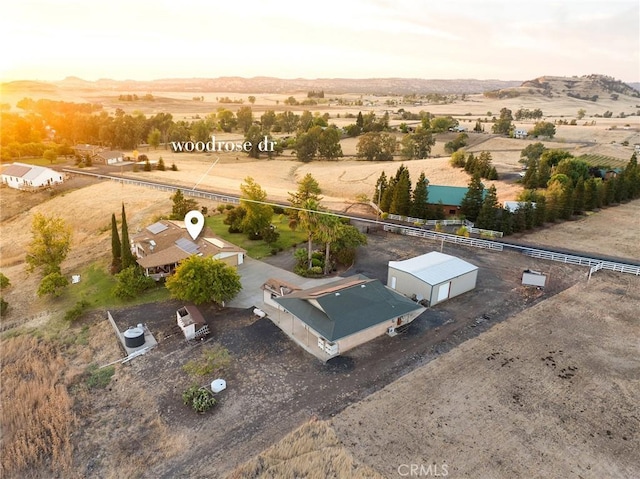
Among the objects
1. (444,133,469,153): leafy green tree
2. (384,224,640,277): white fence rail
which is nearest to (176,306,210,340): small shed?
(384,224,640,277): white fence rail

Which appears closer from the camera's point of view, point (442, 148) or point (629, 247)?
point (629, 247)

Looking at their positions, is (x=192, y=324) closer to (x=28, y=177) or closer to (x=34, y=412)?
(x=34, y=412)

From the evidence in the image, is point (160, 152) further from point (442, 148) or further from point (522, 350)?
point (522, 350)

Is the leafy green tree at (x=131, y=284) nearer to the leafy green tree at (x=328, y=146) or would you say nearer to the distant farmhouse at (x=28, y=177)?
the distant farmhouse at (x=28, y=177)

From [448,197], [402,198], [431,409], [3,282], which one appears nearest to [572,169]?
[448,197]

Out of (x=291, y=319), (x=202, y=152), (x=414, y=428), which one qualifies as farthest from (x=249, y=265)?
(x=202, y=152)
